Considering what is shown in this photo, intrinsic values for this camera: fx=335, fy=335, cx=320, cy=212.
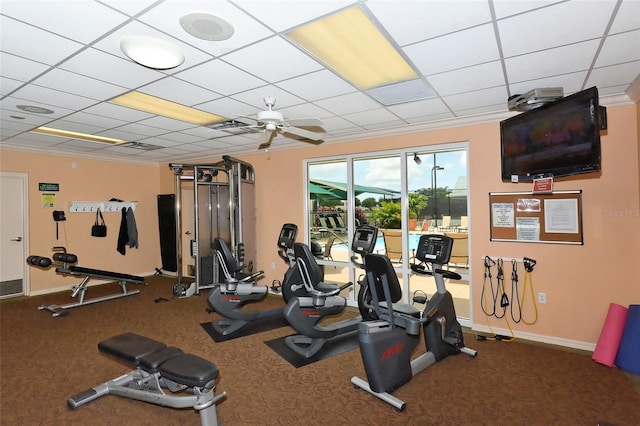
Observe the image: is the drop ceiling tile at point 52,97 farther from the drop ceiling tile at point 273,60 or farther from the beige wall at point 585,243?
the beige wall at point 585,243

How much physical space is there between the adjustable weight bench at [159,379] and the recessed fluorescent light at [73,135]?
12.1 ft

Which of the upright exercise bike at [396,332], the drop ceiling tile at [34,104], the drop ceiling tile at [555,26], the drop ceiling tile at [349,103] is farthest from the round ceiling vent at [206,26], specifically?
the drop ceiling tile at [34,104]

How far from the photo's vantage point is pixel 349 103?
12.1 ft

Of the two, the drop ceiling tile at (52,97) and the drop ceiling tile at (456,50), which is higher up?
the drop ceiling tile at (52,97)

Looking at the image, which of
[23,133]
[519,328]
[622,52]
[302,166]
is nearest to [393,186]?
[302,166]

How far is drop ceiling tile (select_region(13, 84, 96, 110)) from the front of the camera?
3.17 metres

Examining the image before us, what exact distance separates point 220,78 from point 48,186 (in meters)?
5.24

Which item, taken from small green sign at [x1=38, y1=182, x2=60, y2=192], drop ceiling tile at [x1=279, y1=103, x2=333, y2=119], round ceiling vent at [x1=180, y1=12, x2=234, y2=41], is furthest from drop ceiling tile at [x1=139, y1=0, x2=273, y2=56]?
small green sign at [x1=38, y1=182, x2=60, y2=192]

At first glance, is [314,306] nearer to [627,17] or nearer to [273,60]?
[273,60]

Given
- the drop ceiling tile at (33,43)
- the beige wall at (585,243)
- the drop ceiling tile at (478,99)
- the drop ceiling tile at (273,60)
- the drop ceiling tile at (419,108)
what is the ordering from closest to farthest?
the drop ceiling tile at (33,43) → the drop ceiling tile at (273,60) → the drop ceiling tile at (478,99) → the beige wall at (585,243) → the drop ceiling tile at (419,108)

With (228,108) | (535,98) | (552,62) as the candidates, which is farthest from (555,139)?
(228,108)

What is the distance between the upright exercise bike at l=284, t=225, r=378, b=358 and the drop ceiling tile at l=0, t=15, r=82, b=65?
2759 millimetres

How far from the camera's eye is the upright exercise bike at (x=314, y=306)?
362cm

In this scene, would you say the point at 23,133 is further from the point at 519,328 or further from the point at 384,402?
the point at 519,328
